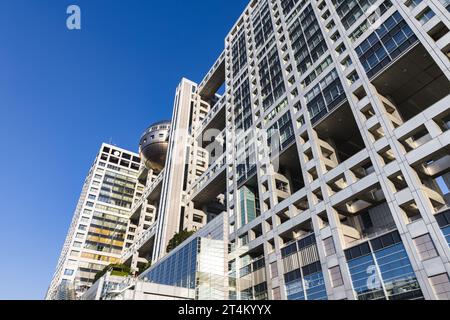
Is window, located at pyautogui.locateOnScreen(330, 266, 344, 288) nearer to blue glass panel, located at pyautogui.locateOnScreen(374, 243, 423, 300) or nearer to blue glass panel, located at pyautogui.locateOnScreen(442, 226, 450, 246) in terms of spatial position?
blue glass panel, located at pyautogui.locateOnScreen(374, 243, 423, 300)

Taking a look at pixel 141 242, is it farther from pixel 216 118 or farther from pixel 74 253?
pixel 216 118

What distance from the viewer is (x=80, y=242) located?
10519 cm

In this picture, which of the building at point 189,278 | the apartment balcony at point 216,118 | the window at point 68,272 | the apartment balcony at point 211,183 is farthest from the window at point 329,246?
the window at point 68,272

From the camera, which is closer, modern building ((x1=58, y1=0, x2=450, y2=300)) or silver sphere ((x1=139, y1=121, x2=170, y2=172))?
modern building ((x1=58, y1=0, x2=450, y2=300))

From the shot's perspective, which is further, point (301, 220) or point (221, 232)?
point (221, 232)

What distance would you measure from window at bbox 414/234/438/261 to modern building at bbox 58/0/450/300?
9 cm

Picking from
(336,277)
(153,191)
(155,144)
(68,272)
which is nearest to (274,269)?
(336,277)

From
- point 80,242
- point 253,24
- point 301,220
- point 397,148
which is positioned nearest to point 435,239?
point 397,148

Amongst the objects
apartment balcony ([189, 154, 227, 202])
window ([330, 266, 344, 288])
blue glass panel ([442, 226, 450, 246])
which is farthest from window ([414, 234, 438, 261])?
apartment balcony ([189, 154, 227, 202])

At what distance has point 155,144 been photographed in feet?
350

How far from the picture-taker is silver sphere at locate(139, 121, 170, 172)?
107 metres

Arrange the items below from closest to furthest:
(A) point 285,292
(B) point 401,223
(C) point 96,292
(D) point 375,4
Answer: (B) point 401,223 → (A) point 285,292 → (D) point 375,4 → (C) point 96,292
